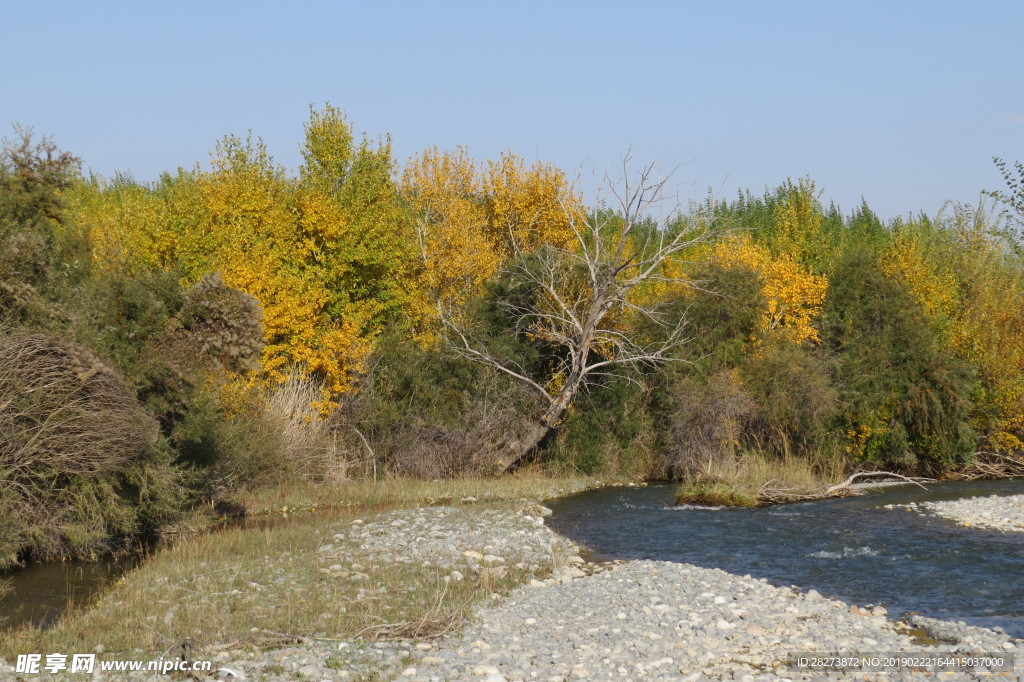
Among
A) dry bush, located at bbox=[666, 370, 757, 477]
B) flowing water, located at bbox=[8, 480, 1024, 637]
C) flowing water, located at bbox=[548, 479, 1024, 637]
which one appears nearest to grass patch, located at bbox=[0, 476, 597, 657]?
flowing water, located at bbox=[8, 480, 1024, 637]

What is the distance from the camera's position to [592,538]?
21938 mm

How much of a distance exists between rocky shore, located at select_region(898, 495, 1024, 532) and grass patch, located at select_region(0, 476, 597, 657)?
11.8 meters

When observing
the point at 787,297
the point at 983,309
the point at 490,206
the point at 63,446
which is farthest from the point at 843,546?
the point at 490,206

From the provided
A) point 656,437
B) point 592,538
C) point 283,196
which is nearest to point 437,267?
point 283,196

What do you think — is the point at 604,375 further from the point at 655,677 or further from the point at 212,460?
the point at 655,677

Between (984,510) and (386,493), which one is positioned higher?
(386,493)

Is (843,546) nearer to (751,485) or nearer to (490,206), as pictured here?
(751,485)

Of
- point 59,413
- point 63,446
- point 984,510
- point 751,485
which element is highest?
point 59,413

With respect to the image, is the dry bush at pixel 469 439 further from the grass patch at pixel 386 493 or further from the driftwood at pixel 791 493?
the driftwood at pixel 791 493

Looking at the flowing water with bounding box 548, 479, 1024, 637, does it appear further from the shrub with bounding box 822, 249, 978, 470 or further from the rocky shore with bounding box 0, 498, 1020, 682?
the shrub with bounding box 822, 249, 978, 470

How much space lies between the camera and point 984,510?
955 inches

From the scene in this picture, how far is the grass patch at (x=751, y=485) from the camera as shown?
86.3ft

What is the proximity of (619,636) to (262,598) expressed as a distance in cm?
582

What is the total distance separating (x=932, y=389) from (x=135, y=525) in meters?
27.6
